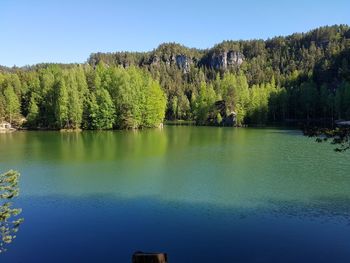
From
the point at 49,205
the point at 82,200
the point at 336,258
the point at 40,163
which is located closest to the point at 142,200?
the point at 82,200

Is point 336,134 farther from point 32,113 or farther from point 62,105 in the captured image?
point 32,113

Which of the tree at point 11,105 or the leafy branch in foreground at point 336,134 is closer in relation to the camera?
the leafy branch in foreground at point 336,134

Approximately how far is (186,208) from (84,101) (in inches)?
3210

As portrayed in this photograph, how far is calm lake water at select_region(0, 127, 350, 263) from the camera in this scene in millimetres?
19688

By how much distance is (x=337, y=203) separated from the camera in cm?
2688

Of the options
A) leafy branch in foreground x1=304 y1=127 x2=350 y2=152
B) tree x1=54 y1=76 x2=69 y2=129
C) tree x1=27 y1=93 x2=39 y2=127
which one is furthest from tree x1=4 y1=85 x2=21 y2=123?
leafy branch in foreground x1=304 y1=127 x2=350 y2=152

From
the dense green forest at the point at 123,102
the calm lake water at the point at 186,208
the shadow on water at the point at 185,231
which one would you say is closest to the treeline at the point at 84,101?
the dense green forest at the point at 123,102

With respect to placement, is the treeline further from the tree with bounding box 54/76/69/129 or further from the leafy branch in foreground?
the leafy branch in foreground

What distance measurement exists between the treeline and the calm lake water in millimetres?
51594

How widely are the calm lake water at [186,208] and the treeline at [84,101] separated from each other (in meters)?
51.6

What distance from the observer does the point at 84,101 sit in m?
103

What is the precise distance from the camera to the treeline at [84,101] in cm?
10031

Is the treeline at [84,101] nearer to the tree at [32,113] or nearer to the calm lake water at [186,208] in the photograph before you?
the tree at [32,113]

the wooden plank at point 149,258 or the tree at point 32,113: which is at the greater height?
the tree at point 32,113
